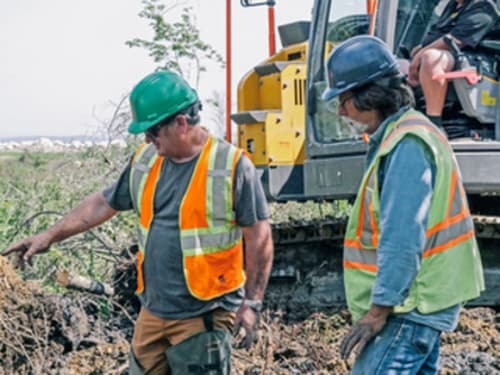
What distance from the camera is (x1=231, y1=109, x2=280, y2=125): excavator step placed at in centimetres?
880

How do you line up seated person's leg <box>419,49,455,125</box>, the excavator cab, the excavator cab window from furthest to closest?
1. the excavator cab window
2. the excavator cab
3. seated person's leg <box>419,49,455,125</box>

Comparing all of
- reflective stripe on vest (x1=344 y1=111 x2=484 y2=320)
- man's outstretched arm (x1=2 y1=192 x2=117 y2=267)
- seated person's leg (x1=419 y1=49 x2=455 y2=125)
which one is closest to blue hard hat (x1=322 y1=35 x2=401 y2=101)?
reflective stripe on vest (x1=344 y1=111 x2=484 y2=320)

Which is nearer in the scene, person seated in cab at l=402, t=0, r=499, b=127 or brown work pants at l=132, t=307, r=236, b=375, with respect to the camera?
brown work pants at l=132, t=307, r=236, b=375

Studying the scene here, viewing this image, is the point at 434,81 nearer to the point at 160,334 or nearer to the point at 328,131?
the point at 328,131

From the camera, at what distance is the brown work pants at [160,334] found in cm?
439

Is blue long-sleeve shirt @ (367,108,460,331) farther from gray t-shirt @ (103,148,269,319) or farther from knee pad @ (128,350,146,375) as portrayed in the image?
knee pad @ (128,350,146,375)

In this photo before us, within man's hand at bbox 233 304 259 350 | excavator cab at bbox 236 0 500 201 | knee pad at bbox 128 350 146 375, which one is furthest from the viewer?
excavator cab at bbox 236 0 500 201

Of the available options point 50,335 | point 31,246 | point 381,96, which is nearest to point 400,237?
point 381,96

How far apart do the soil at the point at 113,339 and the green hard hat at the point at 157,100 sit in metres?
1.95

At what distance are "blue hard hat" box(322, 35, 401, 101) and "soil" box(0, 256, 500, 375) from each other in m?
2.47

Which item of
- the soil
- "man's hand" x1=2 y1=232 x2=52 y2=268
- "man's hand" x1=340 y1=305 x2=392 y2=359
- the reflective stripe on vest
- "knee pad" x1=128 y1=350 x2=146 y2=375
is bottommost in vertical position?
the soil

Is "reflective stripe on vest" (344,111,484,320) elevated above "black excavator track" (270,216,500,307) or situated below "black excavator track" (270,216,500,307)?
above

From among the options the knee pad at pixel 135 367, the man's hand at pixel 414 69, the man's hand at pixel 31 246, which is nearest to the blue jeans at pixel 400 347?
the knee pad at pixel 135 367

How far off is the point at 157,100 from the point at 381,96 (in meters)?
1.10
